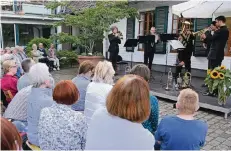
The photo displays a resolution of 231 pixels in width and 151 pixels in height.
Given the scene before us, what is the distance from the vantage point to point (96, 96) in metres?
2.65

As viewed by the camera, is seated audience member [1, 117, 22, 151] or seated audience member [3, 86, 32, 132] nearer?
seated audience member [1, 117, 22, 151]

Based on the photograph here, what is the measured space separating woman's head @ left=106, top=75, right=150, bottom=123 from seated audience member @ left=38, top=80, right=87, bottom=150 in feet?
1.99

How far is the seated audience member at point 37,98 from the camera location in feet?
7.99

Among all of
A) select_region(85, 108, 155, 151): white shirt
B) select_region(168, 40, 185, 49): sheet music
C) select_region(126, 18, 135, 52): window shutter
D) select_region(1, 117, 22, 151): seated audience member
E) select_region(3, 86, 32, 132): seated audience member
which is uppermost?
select_region(126, 18, 135, 52): window shutter

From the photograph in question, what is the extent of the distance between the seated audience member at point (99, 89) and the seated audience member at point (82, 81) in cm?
51

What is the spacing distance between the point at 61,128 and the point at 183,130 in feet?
3.24

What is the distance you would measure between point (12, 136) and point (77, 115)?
0.97m

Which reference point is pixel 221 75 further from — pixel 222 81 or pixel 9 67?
pixel 9 67

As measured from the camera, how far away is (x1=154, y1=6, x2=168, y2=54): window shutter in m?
9.50

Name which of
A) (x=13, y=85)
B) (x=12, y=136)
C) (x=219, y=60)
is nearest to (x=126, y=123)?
(x=12, y=136)

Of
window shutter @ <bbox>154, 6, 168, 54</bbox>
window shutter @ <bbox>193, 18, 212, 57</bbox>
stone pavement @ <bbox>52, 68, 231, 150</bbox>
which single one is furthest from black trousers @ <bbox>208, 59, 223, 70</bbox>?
window shutter @ <bbox>154, 6, 168, 54</bbox>

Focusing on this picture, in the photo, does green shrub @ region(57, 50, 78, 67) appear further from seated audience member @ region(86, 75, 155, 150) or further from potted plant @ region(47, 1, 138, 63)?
seated audience member @ region(86, 75, 155, 150)

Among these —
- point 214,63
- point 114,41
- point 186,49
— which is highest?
point 114,41

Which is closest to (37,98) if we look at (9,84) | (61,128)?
(61,128)
